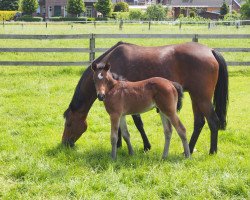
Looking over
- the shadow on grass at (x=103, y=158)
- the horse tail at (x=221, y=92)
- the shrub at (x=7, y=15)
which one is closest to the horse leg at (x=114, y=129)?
the shadow on grass at (x=103, y=158)

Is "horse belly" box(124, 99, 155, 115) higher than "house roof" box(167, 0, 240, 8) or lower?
lower

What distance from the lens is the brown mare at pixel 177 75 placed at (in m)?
5.66

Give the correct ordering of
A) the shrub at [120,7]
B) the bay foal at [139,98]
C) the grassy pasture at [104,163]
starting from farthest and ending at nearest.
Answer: the shrub at [120,7]
the bay foal at [139,98]
the grassy pasture at [104,163]

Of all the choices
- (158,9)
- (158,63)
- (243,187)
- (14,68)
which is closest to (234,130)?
(158,63)

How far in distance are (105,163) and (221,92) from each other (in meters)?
2.13

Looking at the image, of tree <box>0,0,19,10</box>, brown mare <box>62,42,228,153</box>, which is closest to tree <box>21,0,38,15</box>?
tree <box>0,0,19,10</box>

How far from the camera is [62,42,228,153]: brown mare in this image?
566 cm

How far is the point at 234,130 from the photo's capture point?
6.91 metres

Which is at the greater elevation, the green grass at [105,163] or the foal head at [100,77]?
the foal head at [100,77]

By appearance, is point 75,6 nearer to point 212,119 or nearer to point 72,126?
point 72,126

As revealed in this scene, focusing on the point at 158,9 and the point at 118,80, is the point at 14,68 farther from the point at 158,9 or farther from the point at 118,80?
the point at 158,9

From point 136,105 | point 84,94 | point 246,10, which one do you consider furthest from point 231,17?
point 136,105

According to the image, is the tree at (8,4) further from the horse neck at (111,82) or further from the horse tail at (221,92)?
the horse neck at (111,82)

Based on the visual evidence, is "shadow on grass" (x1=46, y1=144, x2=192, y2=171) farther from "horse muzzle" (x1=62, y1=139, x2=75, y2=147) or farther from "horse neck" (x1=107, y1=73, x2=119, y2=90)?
"horse neck" (x1=107, y1=73, x2=119, y2=90)
